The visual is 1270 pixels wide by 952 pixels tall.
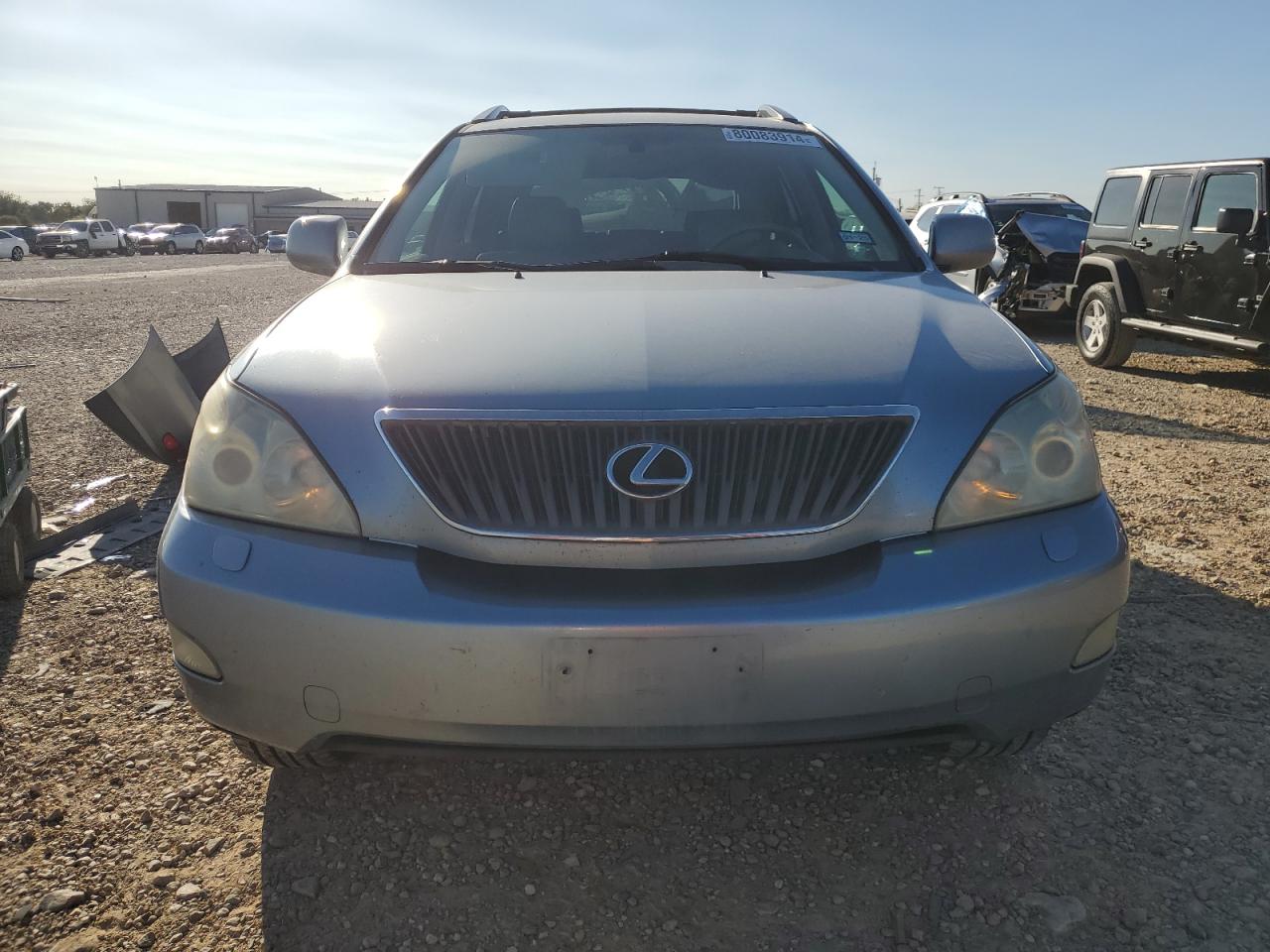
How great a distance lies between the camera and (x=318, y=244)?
310 centimetres

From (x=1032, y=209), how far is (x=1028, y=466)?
508 inches

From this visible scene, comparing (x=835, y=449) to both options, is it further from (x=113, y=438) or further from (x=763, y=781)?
(x=113, y=438)

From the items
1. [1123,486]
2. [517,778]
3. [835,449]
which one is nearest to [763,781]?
[517,778]

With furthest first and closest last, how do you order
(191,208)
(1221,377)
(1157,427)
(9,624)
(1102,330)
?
(191,208) < (1102,330) < (1221,377) < (1157,427) < (9,624)

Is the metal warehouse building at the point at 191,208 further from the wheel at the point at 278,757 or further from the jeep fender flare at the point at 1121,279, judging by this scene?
the wheel at the point at 278,757

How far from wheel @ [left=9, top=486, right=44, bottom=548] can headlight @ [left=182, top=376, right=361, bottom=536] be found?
7.58ft

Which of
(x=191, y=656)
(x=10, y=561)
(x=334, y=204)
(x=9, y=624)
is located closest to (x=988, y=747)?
(x=191, y=656)

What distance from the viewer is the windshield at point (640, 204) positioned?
290 cm

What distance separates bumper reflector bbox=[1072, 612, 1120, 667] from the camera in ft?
6.24

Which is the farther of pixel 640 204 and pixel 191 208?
pixel 191 208

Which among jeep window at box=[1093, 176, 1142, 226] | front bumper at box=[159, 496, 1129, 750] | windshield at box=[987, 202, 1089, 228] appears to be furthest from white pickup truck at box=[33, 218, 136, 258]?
front bumper at box=[159, 496, 1129, 750]

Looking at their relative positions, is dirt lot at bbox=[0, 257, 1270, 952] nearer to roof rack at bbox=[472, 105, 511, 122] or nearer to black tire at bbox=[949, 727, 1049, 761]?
black tire at bbox=[949, 727, 1049, 761]

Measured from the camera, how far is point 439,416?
1.84 m

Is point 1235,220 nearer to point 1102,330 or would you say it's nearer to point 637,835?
point 1102,330
